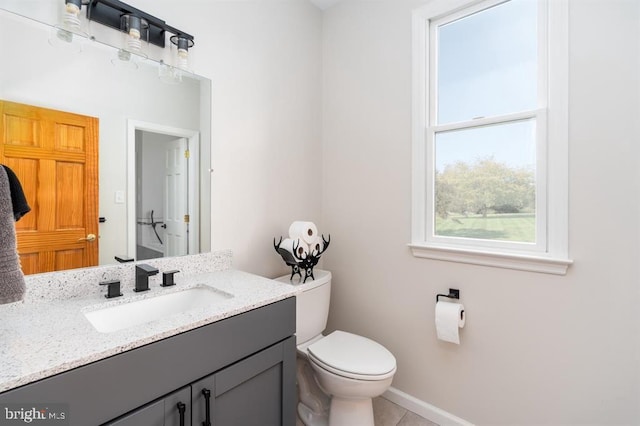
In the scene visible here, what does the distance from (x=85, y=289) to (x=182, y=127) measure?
0.81m

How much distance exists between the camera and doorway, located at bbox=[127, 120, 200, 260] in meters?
1.32

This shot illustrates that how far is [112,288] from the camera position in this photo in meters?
1.14

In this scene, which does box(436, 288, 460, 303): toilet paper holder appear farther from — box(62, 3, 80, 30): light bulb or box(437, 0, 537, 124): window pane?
box(62, 3, 80, 30): light bulb

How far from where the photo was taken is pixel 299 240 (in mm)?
1729

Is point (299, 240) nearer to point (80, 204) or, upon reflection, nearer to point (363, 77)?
point (80, 204)

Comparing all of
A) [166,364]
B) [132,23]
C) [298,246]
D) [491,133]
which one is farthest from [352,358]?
[132,23]

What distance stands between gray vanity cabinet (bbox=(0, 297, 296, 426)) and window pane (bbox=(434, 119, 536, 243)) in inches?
40.8

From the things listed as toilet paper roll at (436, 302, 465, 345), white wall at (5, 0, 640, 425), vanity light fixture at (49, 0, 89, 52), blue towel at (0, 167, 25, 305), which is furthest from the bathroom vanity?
vanity light fixture at (49, 0, 89, 52)

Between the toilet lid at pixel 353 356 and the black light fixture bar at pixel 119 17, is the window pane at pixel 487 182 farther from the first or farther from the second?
the black light fixture bar at pixel 119 17

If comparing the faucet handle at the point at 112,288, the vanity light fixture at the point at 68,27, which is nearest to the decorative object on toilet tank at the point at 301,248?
the faucet handle at the point at 112,288

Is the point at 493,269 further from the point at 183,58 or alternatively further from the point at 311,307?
the point at 183,58

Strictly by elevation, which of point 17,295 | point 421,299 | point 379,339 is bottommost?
point 379,339

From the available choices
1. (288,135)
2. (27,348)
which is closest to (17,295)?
(27,348)

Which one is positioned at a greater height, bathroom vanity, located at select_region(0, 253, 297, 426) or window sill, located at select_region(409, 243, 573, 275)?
window sill, located at select_region(409, 243, 573, 275)
